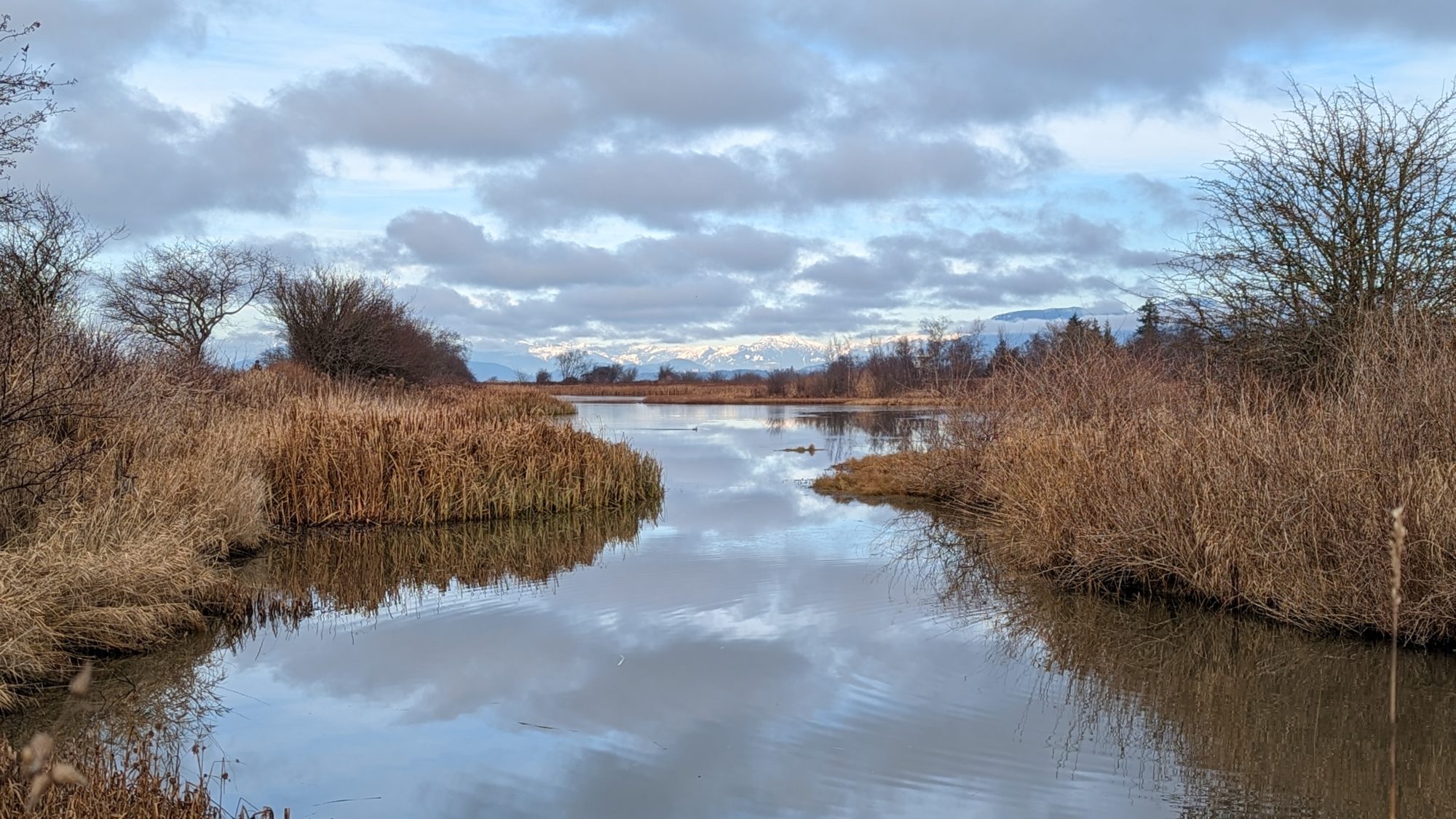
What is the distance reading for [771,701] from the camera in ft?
22.6

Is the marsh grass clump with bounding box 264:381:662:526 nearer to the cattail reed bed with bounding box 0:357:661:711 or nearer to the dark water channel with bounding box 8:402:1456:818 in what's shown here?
the cattail reed bed with bounding box 0:357:661:711

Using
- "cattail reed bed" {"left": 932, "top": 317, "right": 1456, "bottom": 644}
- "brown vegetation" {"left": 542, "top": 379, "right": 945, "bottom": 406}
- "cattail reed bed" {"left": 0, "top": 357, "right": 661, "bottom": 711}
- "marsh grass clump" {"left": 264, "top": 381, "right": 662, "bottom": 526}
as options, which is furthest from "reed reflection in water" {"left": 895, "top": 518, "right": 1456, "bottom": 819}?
"brown vegetation" {"left": 542, "top": 379, "right": 945, "bottom": 406}

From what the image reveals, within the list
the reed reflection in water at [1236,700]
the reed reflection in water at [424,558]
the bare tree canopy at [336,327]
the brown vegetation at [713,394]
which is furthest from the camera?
the brown vegetation at [713,394]

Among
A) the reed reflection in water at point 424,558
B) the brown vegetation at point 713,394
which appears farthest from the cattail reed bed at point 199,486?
the brown vegetation at point 713,394

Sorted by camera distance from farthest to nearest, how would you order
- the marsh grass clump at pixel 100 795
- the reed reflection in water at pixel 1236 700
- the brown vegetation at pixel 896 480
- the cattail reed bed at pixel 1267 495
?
the brown vegetation at pixel 896 480, the cattail reed bed at pixel 1267 495, the reed reflection in water at pixel 1236 700, the marsh grass clump at pixel 100 795

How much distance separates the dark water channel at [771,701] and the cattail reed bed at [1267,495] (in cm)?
38

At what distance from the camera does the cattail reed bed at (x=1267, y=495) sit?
24.3 ft

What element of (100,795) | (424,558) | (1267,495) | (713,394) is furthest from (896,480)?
(713,394)

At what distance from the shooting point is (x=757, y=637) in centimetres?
850

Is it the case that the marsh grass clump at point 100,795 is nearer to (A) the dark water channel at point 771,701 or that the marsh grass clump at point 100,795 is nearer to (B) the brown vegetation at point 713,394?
(A) the dark water channel at point 771,701

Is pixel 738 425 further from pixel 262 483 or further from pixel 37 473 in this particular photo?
pixel 37 473

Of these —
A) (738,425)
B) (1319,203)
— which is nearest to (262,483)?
(1319,203)

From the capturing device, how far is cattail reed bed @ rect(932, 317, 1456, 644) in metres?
7.40

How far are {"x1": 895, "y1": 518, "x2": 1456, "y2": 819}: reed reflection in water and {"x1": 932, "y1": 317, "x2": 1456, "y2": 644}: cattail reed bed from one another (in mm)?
327
